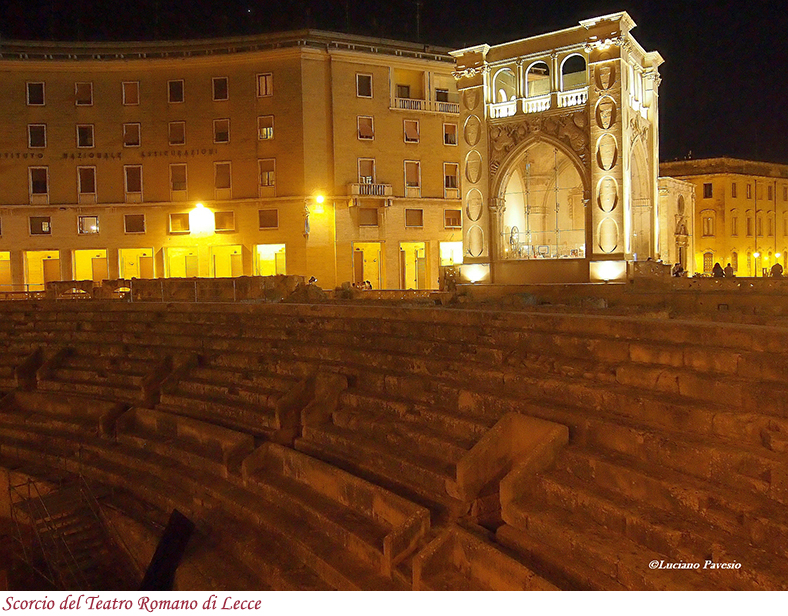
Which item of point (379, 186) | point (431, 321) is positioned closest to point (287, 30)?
point (379, 186)

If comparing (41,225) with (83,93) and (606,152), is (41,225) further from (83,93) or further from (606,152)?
(606,152)

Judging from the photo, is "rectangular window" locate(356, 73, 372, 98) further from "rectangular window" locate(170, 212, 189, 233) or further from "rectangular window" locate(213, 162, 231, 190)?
"rectangular window" locate(170, 212, 189, 233)

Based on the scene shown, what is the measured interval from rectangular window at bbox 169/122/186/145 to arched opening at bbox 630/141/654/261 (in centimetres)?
2441

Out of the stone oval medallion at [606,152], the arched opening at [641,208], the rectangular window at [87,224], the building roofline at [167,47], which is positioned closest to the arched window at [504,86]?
the stone oval medallion at [606,152]

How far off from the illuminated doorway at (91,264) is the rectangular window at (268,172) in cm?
1025

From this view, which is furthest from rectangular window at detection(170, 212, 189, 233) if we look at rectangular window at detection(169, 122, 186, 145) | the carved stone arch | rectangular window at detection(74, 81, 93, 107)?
the carved stone arch

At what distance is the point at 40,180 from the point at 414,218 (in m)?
21.0

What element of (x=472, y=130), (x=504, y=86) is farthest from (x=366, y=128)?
(x=472, y=130)

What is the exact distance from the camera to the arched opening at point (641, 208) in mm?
27219

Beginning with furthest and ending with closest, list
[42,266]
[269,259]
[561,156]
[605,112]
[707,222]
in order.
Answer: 1. [707,222]
2. [42,266]
3. [269,259]
4. [561,156]
5. [605,112]

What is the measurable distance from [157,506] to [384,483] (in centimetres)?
446

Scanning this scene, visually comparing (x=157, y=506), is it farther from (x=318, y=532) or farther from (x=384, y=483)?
(x=384, y=483)

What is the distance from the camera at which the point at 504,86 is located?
29.1 metres

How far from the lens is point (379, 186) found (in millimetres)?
38219
